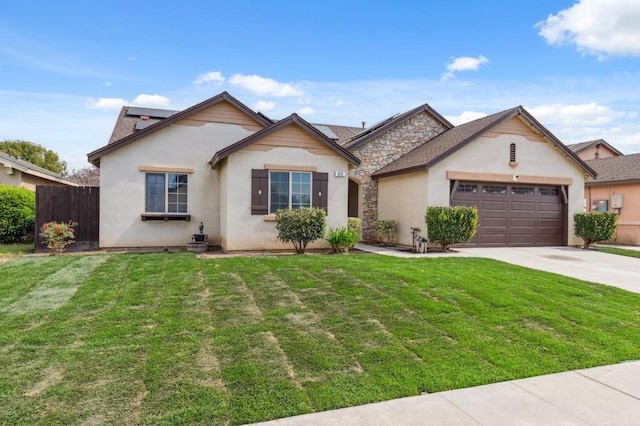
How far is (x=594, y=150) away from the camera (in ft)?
97.9

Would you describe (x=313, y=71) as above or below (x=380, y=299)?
above

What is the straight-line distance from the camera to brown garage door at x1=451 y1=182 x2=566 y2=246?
1447cm

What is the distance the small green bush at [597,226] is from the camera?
14.5 m

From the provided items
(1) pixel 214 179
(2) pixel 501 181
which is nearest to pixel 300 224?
(1) pixel 214 179

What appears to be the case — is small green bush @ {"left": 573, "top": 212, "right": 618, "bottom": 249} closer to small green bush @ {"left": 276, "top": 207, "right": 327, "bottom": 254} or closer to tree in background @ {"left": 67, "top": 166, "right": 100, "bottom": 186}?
small green bush @ {"left": 276, "top": 207, "right": 327, "bottom": 254}

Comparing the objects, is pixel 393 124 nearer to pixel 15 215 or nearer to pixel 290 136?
pixel 290 136

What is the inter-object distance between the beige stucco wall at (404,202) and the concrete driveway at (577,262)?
73.7 inches

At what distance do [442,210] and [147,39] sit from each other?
11.6 meters

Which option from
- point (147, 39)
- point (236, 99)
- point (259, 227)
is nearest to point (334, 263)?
point (259, 227)

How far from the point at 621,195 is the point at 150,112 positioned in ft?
A: 68.4

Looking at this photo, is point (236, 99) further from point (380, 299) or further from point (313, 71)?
point (380, 299)

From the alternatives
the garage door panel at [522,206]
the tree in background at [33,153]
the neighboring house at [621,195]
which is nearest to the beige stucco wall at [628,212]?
the neighboring house at [621,195]

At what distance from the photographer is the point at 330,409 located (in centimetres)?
322

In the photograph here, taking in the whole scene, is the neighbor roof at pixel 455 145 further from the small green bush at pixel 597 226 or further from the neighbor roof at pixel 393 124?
the small green bush at pixel 597 226
